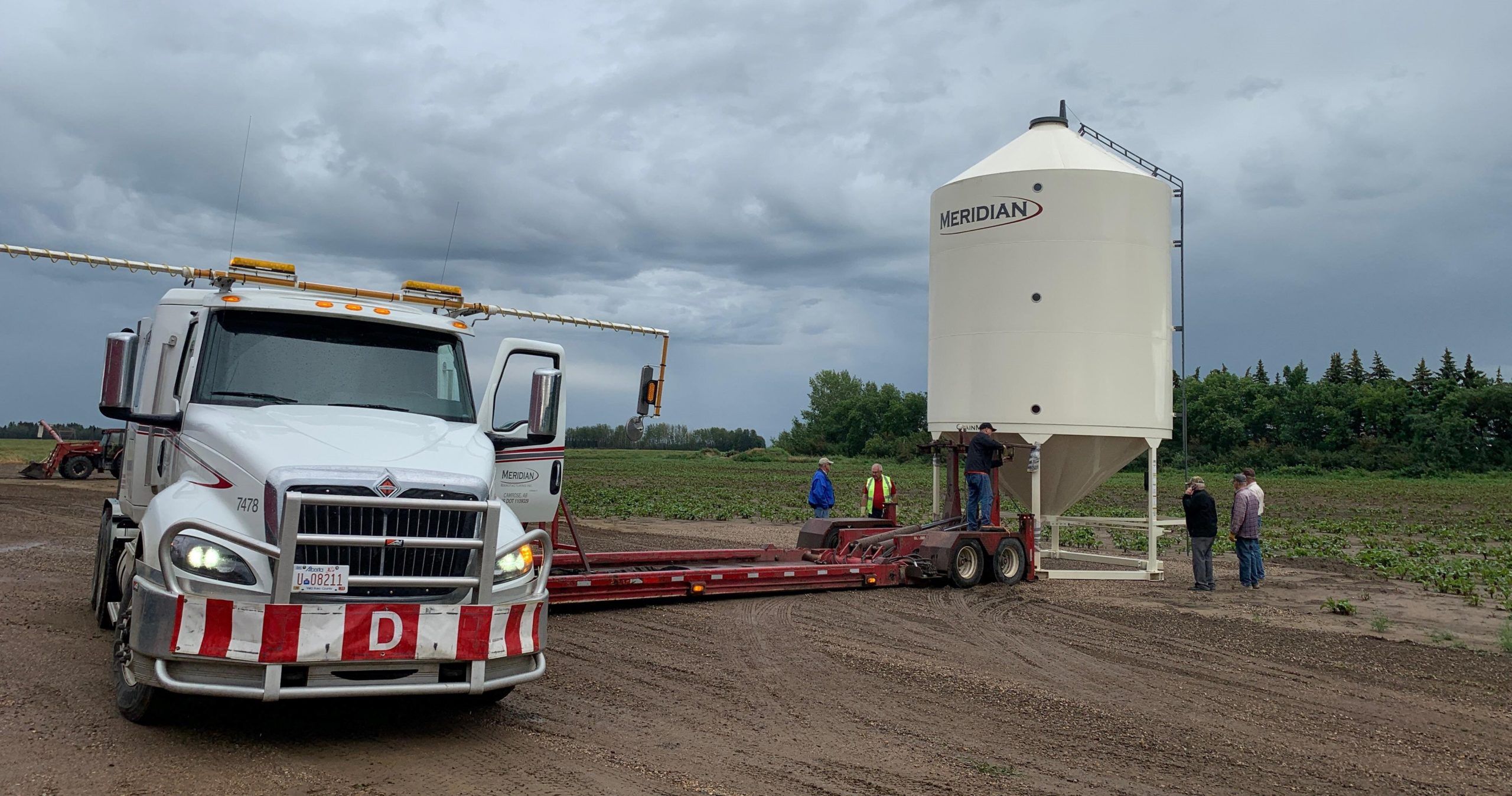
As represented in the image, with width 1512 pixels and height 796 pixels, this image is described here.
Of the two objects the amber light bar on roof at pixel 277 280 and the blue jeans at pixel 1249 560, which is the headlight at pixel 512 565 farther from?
the blue jeans at pixel 1249 560

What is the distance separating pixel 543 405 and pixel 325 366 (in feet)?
5.11

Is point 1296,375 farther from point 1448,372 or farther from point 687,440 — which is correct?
point 687,440

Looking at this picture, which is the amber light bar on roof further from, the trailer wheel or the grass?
the grass

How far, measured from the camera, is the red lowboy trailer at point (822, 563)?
1230 cm

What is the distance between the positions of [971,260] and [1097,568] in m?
6.50

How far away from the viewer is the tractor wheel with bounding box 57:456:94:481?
34906mm

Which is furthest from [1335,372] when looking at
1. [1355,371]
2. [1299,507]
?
[1299,507]

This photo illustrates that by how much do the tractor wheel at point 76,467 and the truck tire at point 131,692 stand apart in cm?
3381

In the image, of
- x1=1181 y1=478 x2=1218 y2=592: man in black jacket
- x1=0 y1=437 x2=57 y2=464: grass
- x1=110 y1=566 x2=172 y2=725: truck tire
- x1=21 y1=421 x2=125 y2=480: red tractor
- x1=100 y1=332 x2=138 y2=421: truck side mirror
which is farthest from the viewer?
x1=0 y1=437 x2=57 y2=464: grass

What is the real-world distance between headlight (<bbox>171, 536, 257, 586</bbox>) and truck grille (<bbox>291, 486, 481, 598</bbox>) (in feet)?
1.02

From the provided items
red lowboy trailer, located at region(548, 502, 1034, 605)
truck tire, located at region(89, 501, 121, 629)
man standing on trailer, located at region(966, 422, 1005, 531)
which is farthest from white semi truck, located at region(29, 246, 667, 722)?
man standing on trailer, located at region(966, 422, 1005, 531)

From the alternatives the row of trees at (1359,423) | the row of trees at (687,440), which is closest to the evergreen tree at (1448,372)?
the row of trees at (1359,423)

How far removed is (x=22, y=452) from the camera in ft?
188

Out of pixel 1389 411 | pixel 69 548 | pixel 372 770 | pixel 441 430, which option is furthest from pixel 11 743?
pixel 1389 411
